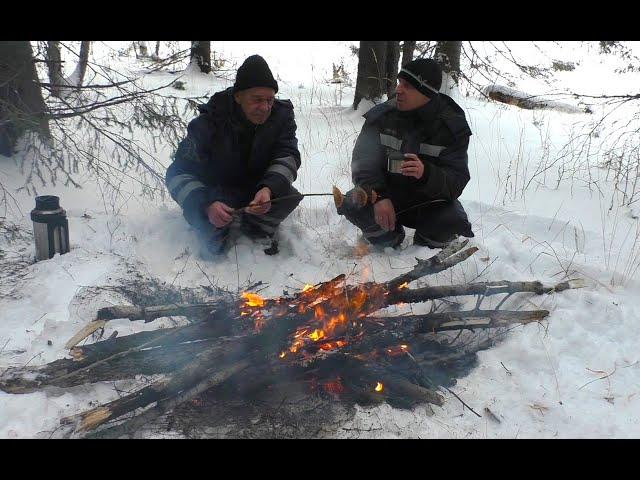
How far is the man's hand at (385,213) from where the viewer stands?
13.5 feet

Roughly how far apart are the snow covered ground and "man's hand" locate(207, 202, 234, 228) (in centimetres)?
43

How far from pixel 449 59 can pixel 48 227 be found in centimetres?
696

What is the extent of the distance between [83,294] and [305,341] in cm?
164

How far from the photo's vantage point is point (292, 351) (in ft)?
9.03

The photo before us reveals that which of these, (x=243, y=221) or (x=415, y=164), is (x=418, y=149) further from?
(x=243, y=221)

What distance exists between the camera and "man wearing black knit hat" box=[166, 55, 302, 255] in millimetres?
3936

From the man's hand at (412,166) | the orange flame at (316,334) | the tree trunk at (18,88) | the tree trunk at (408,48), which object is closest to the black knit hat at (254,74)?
the man's hand at (412,166)

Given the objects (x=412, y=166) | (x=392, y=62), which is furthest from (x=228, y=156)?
(x=392, y=62)

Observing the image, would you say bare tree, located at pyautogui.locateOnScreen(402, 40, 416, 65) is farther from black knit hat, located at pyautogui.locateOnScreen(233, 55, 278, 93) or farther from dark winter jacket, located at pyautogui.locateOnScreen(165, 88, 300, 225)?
black knit hat, located at pyautogui.locateOnScreen(233, 55, 278, 93)

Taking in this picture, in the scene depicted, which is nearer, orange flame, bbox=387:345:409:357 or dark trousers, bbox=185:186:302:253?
orange flame, bbox=387:345:409:357

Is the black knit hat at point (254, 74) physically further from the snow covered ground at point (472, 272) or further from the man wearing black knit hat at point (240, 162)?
the snow covered ground at point (472, 272)

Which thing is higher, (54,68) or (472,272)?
(54,68)

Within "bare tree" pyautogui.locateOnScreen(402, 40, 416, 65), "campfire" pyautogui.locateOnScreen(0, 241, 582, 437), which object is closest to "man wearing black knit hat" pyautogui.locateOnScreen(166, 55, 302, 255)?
"campfire" pyautogui.locateOnScreen(0, 241, 582, 437)
